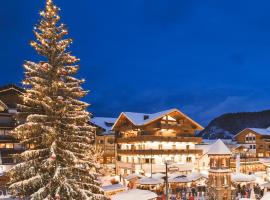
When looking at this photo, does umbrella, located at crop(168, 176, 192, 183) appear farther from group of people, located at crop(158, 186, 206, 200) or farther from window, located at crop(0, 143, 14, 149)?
window, located at crop(0, 143, 14, 149)

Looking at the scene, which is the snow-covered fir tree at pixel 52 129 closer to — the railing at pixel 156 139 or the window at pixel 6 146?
the railing at pixel 156 139

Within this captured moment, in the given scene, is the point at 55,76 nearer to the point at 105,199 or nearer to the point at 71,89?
the point at 71,89

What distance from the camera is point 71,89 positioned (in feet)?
57.3

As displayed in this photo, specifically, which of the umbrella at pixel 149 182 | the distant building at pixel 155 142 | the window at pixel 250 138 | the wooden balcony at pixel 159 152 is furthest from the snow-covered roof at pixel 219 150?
the window at pixel 250 138

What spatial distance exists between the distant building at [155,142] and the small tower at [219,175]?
1872cm

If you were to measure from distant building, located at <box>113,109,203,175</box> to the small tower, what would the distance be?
1872cm

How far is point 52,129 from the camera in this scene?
645 inches

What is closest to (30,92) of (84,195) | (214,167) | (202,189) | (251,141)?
(84,195)

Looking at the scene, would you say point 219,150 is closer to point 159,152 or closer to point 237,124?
point 159,152

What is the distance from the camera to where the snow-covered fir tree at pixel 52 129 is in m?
16.4

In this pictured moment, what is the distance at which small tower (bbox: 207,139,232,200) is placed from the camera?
2791 centimetres

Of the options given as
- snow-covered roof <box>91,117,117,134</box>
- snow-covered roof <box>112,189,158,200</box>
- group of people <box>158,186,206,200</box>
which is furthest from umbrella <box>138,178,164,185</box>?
snow-covered roof <box>91,117,117,134</box>

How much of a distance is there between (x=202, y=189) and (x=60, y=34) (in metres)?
27.2

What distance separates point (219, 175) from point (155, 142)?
22.4m
